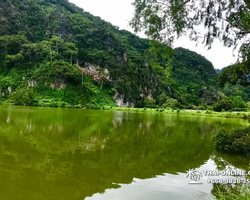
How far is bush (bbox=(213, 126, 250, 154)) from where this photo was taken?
835 centimetres

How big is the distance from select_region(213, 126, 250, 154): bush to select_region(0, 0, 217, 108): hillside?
4623cm

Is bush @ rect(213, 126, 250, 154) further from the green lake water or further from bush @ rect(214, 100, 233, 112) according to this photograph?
bush @ rect(214, 100, 233, 112)

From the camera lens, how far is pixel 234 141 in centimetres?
855

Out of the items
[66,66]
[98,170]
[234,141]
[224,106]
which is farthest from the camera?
[66,66]

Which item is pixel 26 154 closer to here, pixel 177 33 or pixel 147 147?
pixel 147 147

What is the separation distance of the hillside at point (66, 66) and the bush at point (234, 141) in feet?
152

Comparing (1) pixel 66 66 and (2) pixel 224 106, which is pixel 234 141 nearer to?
(2) pixel 224 106

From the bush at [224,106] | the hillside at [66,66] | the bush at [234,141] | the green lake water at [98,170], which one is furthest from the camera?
the bush at [224,106]

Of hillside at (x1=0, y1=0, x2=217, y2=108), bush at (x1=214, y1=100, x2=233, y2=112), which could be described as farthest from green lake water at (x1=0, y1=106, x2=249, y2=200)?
bush at (x1=214, y1=100, x2=233, y2=112)

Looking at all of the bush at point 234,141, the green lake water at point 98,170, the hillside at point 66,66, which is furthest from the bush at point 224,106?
the green lake water at point 98,170

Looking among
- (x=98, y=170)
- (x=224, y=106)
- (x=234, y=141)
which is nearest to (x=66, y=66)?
(x=224, y=106)

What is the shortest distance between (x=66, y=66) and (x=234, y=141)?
177 feet

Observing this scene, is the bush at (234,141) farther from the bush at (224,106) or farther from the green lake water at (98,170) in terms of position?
the bush at (224,106)

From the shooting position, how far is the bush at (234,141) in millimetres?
8352
